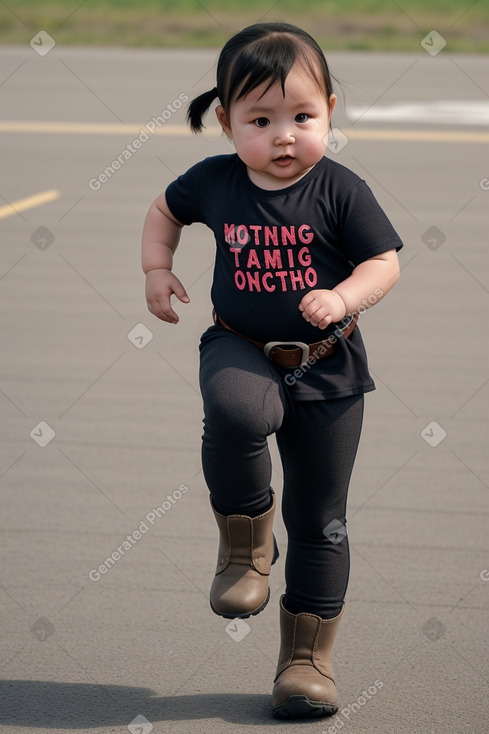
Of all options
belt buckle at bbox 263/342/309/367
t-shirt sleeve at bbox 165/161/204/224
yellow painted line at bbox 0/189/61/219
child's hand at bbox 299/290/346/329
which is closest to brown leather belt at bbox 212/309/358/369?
belt buckle at bbox 263/342/309/367

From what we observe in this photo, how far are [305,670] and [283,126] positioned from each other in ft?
4.19

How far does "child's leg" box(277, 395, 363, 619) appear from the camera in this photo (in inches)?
107

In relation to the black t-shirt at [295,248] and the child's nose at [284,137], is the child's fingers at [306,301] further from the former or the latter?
the child's nose at [284,137]

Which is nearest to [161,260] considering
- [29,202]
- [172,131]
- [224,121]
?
[224,121]

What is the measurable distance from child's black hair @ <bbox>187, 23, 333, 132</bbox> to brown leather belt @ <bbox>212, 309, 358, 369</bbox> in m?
0.51

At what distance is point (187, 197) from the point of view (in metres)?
2.80

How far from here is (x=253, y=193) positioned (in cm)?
265

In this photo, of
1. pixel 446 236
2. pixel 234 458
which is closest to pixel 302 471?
pixel 234 458

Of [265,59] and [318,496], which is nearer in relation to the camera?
[265,59]

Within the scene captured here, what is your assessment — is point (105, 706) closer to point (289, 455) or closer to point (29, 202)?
point (289, 455)

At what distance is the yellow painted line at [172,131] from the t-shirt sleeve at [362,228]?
32.0 ft

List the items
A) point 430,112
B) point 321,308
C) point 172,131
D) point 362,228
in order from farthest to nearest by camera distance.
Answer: point 430,112 < point 172,131 < point 362,228 < point 321,308

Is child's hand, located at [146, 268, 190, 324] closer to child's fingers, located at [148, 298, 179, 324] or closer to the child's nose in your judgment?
child's fingers, located at [148, 298, 179, 324]

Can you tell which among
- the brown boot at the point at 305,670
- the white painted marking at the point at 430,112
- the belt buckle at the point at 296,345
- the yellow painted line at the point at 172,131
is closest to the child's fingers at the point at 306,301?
the belt buckle at the point at 296,345
